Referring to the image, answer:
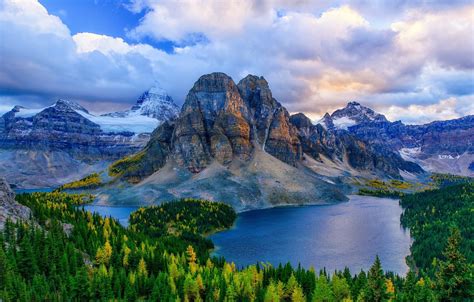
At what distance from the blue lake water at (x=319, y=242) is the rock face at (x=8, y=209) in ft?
187

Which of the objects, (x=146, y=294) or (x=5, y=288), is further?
(x=146, y=294)

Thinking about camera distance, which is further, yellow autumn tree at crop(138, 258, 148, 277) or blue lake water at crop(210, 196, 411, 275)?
blue lake water at crop(210, 196, 411, 275)

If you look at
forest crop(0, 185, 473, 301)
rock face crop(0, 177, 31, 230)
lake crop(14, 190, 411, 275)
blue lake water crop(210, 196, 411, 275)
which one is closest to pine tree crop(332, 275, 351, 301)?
forest crop(0, 185, 473, 301)

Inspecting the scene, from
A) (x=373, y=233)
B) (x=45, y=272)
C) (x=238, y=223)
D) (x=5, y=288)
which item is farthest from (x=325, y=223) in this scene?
(x=5, y=288)

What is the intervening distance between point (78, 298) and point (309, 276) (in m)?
44.5

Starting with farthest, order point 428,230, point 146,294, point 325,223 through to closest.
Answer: point 325,223 → point 428,230 → point 146,294

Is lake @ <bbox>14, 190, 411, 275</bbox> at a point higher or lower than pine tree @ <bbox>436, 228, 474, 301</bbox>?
lower

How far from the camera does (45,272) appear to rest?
7631 cm

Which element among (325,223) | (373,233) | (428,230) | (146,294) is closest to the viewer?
(146,294)

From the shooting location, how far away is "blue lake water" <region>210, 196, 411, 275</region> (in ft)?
380

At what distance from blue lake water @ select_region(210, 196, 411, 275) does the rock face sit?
56920mm

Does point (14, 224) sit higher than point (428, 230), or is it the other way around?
point (14, 224)

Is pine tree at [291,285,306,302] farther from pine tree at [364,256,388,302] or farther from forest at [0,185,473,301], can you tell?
pine tree at [364,256,388,302]

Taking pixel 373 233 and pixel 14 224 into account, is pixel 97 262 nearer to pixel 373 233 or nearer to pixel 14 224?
pixel 14 224
